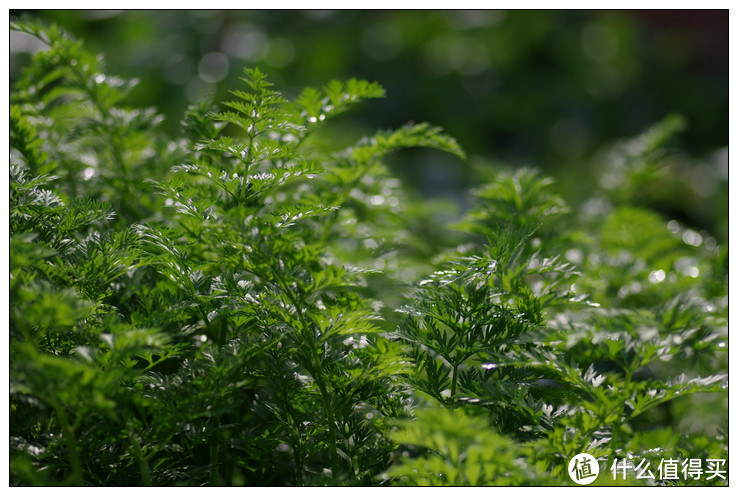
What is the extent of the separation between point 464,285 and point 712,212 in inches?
61.3

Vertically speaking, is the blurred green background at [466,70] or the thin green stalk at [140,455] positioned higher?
the blurred green background at [466,70]

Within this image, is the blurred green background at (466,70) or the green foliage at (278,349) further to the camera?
the blurred green background at (466,70)

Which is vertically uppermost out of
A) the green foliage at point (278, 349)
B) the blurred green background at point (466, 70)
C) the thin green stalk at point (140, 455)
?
the blurred green background at point (466, 70)

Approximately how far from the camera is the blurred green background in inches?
86.8

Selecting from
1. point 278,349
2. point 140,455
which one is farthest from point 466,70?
point 140,455

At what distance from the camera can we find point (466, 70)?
2510 millimetres

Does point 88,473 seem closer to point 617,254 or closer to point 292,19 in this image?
point 617,254

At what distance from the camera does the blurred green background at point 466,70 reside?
221 cm

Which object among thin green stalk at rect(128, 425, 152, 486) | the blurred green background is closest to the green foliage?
thin green stalk at rect(128, 425, 152, 486)

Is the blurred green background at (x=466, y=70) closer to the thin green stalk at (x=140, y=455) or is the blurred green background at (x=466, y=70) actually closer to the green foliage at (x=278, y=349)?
the green foliage at (x=278, y=349)

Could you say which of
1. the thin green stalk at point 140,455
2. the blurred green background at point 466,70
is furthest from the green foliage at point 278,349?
the blurred green background at point 466,70

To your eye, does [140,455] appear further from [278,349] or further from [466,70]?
[466,70]

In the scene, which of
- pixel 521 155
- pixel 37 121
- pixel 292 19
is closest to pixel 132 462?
pixel 37 121

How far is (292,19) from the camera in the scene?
2559 mm
